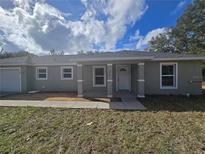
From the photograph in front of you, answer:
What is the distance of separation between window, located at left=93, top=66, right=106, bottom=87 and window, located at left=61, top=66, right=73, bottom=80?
2329mm

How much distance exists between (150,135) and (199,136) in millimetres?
1387

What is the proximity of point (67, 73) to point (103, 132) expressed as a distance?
409 inches

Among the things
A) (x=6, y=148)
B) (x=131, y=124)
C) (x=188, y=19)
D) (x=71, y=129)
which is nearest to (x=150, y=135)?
(x=131, y=124)

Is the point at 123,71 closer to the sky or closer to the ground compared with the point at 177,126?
closer to the sky

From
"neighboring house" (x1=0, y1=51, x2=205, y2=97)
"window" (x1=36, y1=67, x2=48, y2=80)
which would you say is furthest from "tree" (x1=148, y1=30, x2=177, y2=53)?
"window" (x1=36, y1=67, x2=48, y2=80)

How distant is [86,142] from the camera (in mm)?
4188

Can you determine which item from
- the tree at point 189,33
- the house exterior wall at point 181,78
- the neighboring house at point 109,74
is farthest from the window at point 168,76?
the tree at point 189,33

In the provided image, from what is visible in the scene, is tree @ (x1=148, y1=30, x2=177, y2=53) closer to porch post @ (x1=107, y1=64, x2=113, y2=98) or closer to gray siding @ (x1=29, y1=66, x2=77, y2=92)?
gray siding @ (x1=29, y1=66, x2=77, y2=92)

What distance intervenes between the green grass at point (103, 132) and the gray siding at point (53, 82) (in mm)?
7430

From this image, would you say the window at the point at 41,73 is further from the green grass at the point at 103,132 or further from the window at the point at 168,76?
the window at the point at 168,76

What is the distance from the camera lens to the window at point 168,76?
39.3ft

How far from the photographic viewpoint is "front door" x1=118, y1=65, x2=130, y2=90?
540 inches

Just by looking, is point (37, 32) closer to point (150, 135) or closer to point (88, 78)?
point (88, 78)

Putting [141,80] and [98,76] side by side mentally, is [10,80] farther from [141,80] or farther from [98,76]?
[141,80]
